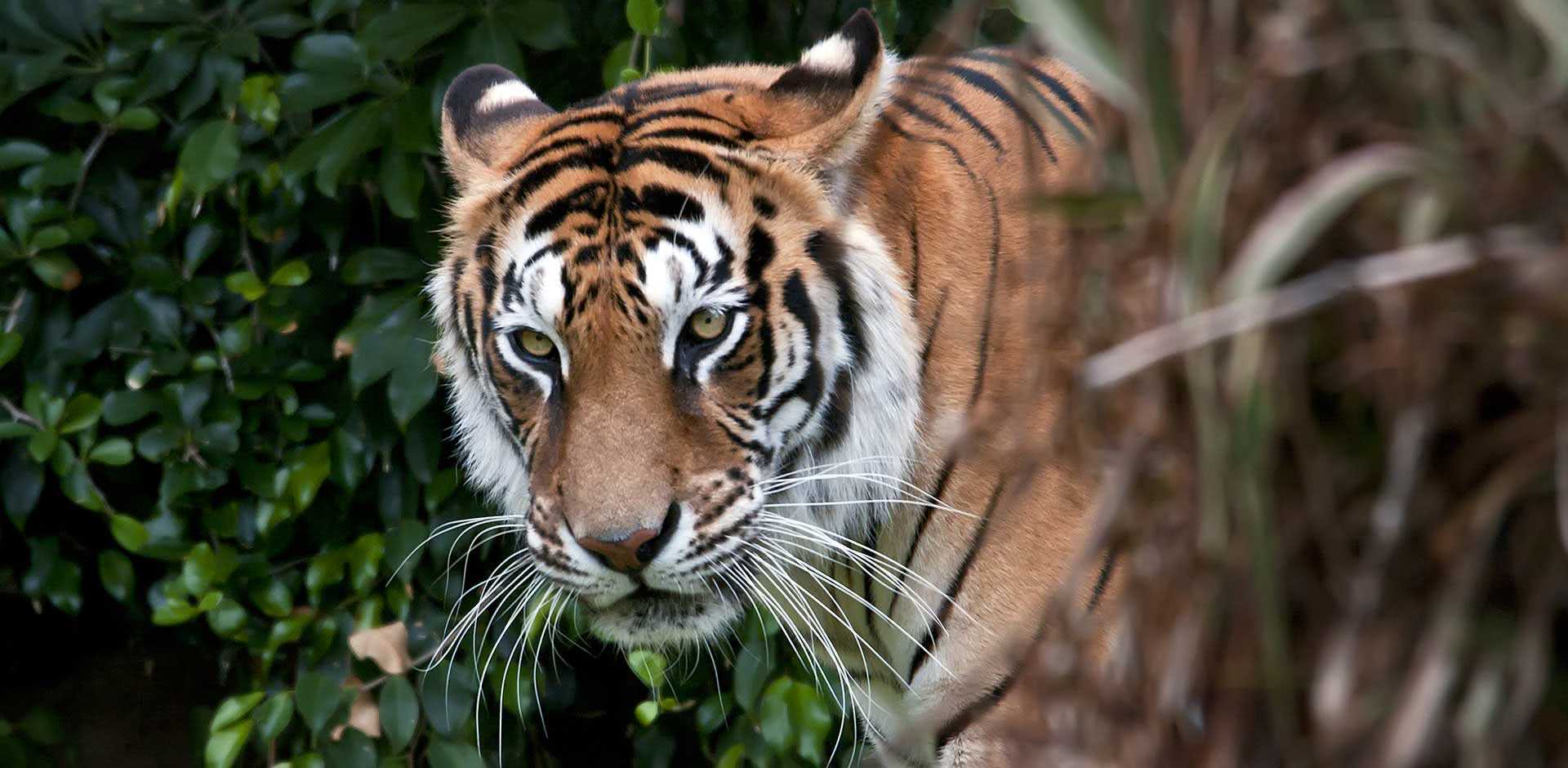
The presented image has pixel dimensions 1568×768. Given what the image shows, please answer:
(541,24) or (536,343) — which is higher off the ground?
(541,24)

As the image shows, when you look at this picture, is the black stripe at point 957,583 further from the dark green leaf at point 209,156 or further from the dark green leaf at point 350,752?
the dark green leaf at point 209,156

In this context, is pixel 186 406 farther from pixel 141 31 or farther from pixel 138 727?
pixel 138 727

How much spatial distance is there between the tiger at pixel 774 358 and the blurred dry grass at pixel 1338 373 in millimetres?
991

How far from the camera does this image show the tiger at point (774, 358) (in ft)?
Answer: 5.82

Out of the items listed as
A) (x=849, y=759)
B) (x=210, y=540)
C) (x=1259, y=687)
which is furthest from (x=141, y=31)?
(x=1259, y=687)

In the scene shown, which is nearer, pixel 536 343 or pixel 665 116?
pixel 536 343

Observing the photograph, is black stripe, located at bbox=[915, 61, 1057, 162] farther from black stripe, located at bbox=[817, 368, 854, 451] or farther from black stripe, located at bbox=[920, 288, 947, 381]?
black stripe, located at bbox=[817, 368, 854, 451]

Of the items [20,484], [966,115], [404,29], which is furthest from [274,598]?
[966,115]

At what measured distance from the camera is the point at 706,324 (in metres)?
1.81

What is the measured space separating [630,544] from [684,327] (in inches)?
10.3

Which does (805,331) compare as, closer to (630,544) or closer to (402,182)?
(630,544)

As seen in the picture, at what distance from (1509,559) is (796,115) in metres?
1.36

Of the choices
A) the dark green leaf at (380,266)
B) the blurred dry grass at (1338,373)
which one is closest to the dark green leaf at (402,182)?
the dark green leaf at (380,266)

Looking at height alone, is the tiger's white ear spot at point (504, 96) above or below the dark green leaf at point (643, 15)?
below
